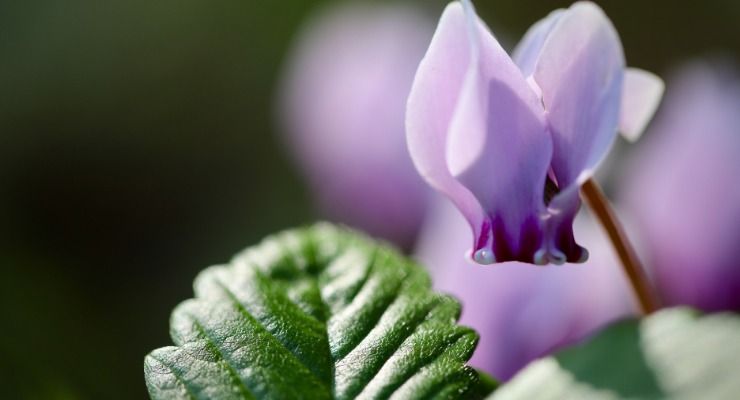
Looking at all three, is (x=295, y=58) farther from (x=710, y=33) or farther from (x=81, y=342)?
(x=710, y=33)

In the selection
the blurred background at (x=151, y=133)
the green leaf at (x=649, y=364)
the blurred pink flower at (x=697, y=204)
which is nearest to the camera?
the green leaf at (x=649, y=364)

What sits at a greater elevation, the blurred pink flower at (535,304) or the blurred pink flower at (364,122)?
the blurred pink flower at (364,122)

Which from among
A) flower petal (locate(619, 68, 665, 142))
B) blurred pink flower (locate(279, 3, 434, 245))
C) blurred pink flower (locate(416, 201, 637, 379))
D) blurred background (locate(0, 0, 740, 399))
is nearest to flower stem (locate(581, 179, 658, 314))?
flower petal (locate(619, 68, 665, 142))

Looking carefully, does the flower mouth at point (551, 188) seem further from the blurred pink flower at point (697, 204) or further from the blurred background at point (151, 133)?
the blurred background at point (151, 133)

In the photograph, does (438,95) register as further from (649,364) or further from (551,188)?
(649,364)

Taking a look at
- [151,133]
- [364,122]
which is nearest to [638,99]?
[364,122]

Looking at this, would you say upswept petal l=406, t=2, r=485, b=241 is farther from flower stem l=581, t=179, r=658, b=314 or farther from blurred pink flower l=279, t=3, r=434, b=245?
blurred pink flower l=279, t=3, r=434, b=245

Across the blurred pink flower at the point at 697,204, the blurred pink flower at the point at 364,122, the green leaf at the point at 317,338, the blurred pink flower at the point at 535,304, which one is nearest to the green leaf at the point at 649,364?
the green leaf at the point at 317,338
